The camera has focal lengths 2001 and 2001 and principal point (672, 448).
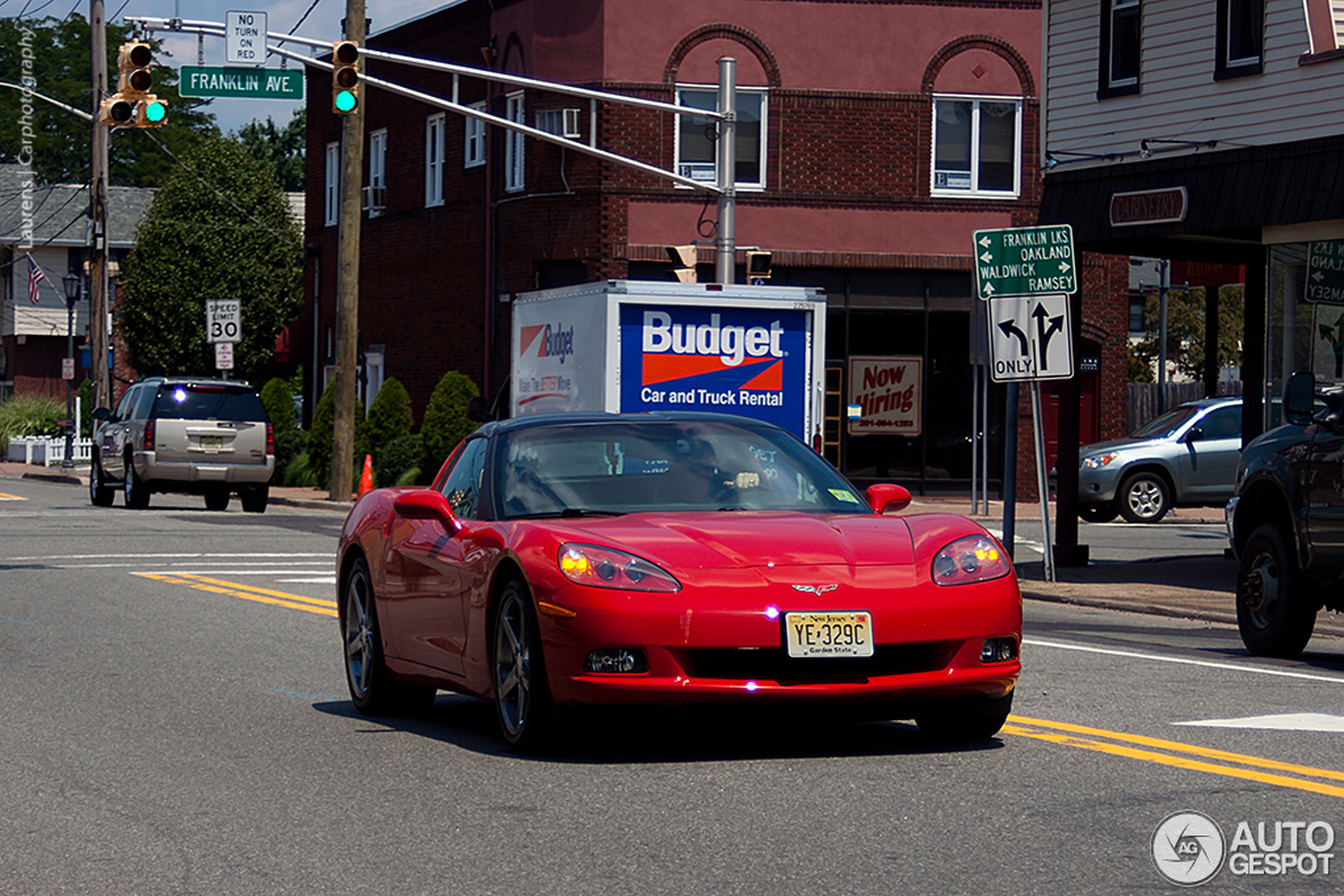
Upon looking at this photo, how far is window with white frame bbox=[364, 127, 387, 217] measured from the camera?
42.6 meters

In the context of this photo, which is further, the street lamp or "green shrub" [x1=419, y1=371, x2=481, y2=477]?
the street lamp

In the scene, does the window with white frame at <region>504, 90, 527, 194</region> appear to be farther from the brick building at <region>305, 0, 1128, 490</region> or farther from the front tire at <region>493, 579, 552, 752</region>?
the front tire at <region>493, 579, 552, 752</region>

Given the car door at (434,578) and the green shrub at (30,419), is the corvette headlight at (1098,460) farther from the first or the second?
the green shrub at (30,419)

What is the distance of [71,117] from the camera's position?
280 feet

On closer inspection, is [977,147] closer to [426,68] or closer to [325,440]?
[325,440]

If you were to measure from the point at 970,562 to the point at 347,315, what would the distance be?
25646 millimetres

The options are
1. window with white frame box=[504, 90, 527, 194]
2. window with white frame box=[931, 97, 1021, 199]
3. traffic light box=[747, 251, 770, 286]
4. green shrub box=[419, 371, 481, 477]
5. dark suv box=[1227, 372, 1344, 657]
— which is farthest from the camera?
window with white frame box=[504, 90, 527, 194]

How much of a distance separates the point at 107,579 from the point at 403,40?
85.6 ft

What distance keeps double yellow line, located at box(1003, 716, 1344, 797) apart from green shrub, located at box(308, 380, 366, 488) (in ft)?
93.5

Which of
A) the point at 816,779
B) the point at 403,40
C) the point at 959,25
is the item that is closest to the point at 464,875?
the point at 816,779

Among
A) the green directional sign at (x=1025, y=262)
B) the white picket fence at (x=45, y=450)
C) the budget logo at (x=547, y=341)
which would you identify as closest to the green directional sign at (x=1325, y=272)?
the green directional sign at (x=1025, y=262)

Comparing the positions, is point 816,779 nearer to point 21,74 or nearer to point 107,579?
Result: point 107,579

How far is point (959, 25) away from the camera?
34.9 metres

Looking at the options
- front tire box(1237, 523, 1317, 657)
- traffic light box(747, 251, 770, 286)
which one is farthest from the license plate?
traffic light box(747, 251, 770, 286)
